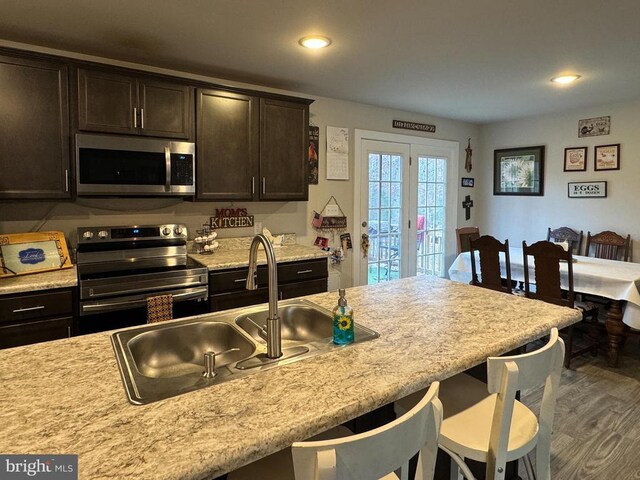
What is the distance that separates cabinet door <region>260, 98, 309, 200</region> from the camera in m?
3.17

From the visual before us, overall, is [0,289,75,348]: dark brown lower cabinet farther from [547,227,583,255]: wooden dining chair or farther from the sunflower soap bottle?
[547,227,583,255]: wooden dining chair

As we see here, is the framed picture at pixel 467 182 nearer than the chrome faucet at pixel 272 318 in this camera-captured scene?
No

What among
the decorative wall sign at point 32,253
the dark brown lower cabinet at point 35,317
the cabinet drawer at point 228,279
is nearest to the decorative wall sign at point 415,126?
the cabinet drawer at point 228,279

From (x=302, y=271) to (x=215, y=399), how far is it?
7.10 feet

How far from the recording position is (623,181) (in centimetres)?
405

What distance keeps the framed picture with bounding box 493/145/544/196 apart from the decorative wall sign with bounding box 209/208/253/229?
3.46 m

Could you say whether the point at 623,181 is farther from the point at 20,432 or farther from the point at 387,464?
the point at 20,432

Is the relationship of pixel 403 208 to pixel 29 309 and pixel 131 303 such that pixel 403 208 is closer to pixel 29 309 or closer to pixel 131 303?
pixel 131 303

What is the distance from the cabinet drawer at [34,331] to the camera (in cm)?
210

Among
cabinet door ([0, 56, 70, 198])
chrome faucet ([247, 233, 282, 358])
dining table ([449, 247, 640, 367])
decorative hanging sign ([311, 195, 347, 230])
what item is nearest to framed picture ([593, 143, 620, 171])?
dining table ([449, 247, 640, 367])

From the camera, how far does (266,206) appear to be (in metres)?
3.59

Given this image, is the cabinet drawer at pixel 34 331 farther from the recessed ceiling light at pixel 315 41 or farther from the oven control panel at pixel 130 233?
the recessed ceiling light at pixel 315 41

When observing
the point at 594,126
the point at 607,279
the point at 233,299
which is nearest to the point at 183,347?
the point at 233,299

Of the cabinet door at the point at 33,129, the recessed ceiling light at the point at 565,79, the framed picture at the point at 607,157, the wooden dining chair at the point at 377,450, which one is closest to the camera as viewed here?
the wooden dining chair at the point at 377,450
